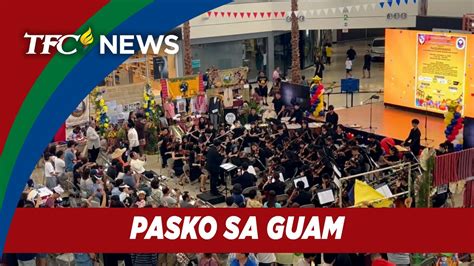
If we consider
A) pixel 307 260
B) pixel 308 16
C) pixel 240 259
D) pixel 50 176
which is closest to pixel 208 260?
pixel 240 259

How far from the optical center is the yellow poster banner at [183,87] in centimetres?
2073

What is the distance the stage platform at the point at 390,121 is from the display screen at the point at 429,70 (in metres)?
0.38

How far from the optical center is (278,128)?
1756cm

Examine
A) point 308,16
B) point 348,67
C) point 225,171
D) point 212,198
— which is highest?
point 308,16

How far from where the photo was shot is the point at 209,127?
694 inches

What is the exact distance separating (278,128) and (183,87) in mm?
4560

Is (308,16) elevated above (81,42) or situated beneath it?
elevated above

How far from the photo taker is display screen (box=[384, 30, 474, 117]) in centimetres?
2031

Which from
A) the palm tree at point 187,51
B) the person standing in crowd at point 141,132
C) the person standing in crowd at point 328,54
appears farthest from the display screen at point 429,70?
the person standing in crowd at point 328,54

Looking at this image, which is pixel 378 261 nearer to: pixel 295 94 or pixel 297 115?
pixel 297 115

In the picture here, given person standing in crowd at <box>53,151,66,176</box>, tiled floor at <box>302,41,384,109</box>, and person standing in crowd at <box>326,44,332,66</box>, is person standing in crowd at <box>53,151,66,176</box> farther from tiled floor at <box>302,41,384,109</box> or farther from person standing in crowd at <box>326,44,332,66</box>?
person standing in crowd at <box>326,44,332,66</box>

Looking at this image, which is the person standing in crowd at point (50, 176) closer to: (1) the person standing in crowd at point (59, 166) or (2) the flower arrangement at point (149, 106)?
(1) the person standing in crowd at point (59, 166)

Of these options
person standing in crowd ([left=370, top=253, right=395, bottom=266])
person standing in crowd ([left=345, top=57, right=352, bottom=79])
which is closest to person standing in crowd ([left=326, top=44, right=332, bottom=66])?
person standing in crowd ([left=345, top=57, right=352, bottom=79])

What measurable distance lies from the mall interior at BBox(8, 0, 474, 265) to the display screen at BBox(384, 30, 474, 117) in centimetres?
4
